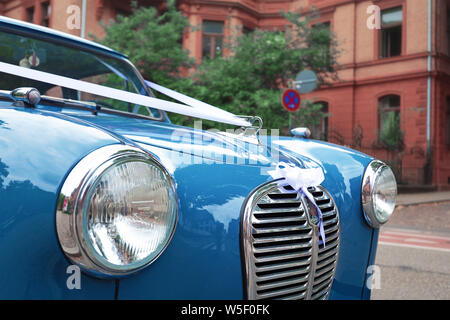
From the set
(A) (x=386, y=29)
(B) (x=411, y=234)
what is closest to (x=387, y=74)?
(A) (x=386, y=29)

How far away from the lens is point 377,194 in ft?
6.44

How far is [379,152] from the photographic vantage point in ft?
61.5

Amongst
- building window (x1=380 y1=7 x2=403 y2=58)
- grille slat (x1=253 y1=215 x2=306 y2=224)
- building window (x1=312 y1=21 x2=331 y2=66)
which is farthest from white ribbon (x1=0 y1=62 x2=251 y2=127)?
building window (x1=380 y1=7 x2=403 y2=58)

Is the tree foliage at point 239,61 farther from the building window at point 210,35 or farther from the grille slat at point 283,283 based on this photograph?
the grille slat at point 283,283

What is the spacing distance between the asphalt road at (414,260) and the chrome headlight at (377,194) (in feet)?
1.16

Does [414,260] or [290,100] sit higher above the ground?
[290,100]

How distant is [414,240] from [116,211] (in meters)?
6.13

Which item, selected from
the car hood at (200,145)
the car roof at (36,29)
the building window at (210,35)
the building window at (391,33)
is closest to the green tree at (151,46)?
the building window at (210,35)

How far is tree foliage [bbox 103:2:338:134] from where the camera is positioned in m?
12.2

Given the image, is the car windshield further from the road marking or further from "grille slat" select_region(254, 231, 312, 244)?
the road marking

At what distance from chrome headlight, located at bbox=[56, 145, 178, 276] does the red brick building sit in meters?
16.2

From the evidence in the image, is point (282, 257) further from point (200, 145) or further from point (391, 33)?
point (391, 33)
